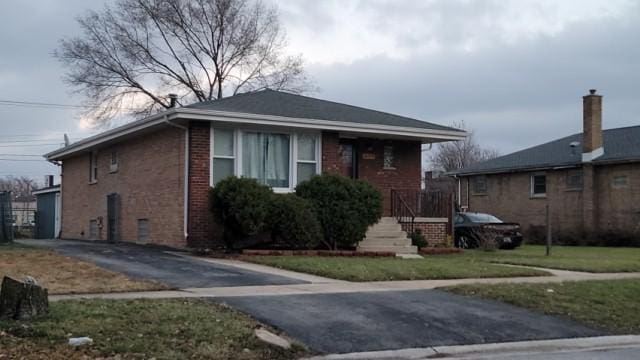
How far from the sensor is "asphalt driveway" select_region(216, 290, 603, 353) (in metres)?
9.06

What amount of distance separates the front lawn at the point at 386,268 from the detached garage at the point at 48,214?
2172 centimetres

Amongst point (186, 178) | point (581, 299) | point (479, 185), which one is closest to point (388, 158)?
point (186, 178)

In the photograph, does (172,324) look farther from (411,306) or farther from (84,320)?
(411,306)

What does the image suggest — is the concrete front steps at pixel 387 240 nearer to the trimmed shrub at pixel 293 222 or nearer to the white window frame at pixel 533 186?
the trimmed shrub at pixel 293 222

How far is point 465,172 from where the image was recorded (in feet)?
132

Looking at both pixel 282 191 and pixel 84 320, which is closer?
pixel 84 320

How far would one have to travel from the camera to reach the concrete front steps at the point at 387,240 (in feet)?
65.8

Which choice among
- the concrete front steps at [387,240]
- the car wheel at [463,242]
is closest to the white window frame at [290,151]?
the concrete front steps at [387,240]

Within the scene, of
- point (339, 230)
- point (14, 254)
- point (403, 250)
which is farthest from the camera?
point (403, 250)

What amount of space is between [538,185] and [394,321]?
91.8ft

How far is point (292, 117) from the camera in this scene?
Answer: 19.8 metres

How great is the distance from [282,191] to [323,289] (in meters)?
8.19

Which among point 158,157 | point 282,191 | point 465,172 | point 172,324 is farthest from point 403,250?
point 465,172

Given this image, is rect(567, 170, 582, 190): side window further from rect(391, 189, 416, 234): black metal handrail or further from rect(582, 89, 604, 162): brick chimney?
rect(391, 189, 416, 234): black metal handrail
